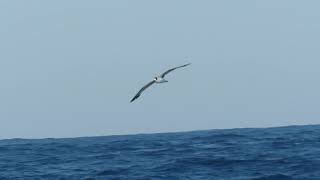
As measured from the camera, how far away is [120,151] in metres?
47.1

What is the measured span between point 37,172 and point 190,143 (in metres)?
14.4

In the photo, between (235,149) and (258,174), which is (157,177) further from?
→ (235,149)

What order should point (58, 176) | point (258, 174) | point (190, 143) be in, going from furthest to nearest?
point (190, 143), point (58, 176), point (258, 174)

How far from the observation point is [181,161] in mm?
39062

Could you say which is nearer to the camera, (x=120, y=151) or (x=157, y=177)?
(x=157, y=177)

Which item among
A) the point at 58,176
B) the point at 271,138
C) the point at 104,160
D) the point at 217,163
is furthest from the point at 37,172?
the point at 271,138

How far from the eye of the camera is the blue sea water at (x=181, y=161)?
3541 cm

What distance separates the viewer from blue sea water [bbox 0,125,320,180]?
3541cm

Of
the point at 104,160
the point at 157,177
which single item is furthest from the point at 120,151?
the point at 157,177

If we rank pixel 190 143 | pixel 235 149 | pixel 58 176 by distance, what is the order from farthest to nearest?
1. pixel 190 143
2. pixel 235 149
3. pixel 58 176

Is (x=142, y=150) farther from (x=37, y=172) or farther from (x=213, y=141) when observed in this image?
(x=37, y=172)

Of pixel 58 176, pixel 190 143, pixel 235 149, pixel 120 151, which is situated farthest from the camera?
pixel 190 143

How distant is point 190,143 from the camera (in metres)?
50.8

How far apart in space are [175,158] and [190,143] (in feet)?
34.1
